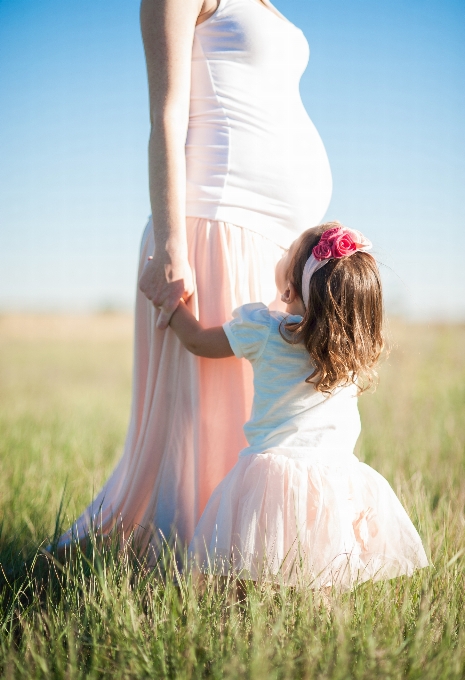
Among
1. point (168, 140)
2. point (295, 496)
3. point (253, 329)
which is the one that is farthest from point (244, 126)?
point (295, 496)

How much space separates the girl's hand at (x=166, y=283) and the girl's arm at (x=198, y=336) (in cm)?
3

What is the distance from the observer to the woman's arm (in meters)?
1.97

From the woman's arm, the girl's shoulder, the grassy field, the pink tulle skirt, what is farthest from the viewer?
the woman's arm

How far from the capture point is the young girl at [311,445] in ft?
5.86

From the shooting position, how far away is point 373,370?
192 cm

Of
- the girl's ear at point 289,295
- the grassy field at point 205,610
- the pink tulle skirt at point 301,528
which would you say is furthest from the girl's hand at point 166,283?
the grassy field at point 205,610

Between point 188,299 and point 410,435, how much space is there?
10.6 ft

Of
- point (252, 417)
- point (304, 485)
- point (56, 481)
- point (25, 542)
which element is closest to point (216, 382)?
point (252, 417)

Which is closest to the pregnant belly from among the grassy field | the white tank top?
the white tank top

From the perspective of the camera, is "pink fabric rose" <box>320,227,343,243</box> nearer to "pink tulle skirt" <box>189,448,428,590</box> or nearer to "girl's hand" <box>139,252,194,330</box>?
"girl's hand" <box>139,252,194,330</box>

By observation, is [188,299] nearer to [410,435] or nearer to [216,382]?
[216,382]

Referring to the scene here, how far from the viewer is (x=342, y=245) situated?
1.82 metres

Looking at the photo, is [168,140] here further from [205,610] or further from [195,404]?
[205,610]

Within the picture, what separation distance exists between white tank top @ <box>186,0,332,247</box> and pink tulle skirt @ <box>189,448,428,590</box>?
0.82m
